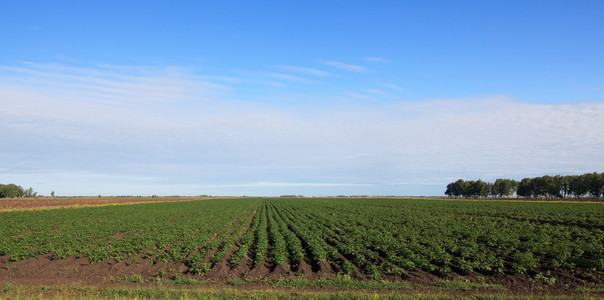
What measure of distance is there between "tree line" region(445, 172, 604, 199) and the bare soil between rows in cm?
16330

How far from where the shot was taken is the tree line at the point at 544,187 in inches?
5493

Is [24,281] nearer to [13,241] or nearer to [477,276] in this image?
[13,241]

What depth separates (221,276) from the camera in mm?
14820

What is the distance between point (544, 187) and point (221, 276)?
174792 mm

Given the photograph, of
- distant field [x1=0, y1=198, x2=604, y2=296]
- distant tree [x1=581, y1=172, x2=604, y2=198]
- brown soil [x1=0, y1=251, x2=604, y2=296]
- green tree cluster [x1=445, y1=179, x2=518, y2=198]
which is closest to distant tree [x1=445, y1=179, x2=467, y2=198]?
green tree cluster [x1=445, y1=179, x2=518, y2=198]

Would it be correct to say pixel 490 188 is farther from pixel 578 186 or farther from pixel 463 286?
pixel 463 286

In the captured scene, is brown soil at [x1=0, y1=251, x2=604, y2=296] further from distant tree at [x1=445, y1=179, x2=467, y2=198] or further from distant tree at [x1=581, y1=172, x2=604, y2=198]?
distant tree at [x1=445, y1=179, x2=467, y2=198]

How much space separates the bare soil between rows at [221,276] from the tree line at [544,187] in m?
163

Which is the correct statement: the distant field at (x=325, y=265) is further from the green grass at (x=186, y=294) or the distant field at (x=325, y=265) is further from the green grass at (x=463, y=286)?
the green grass at (x=186, y=294)

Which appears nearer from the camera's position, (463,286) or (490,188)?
(463,286)

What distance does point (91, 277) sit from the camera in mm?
14930

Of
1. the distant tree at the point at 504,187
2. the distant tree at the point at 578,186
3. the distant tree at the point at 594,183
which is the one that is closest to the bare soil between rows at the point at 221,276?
the distant tree at the point at 594,183

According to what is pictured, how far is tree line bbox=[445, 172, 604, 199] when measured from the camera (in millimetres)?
139512

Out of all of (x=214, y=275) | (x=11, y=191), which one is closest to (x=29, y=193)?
(x=11, y=191)
